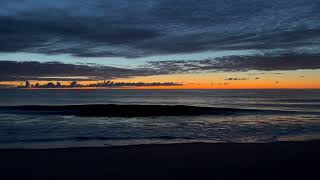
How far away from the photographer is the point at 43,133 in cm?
1959

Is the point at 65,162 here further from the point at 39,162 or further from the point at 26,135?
the point at 26,135

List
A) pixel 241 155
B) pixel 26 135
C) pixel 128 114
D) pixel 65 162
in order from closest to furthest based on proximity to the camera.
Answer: pixel 65 162
pixel 241 155
pixel 26 135
pixel 128 114

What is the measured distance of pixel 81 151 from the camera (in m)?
13.3

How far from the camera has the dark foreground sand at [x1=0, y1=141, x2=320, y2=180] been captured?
9.82 meters

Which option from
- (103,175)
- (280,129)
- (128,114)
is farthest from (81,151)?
(128,114)

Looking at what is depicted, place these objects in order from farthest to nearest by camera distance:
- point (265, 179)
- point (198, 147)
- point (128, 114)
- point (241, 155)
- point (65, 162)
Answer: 1. point (128, 114)
2. point (198, 147)
3. point (241, 155)
4. point (65, 162)
5. point (265, 179)

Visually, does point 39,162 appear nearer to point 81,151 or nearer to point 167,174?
point 81,151

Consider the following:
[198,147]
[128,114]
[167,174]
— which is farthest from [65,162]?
[128,114]

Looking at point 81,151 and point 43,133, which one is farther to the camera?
point 43,133

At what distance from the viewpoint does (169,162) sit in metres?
11.5

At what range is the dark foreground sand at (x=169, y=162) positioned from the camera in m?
9.82

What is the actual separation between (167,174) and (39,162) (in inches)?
174

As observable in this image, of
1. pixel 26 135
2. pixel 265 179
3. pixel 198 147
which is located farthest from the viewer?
pixel 26 135

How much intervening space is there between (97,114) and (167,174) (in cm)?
2523
